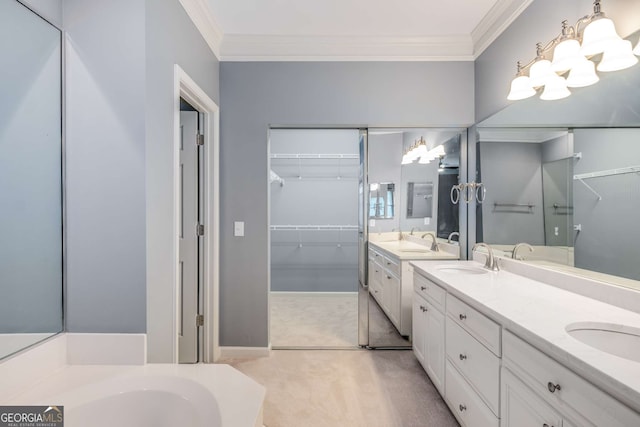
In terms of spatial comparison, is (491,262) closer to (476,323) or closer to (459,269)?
(459,269)

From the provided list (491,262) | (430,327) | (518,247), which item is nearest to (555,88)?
(518,247)

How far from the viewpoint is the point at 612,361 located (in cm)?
80

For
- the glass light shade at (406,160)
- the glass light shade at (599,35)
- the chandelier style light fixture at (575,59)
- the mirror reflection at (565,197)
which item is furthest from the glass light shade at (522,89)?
the glass light shade at (406,160)

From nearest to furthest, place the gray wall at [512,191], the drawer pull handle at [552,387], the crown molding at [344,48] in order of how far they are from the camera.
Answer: the drawer pull handle at [552,387] < the gray wall at [512,191] < the crown molding at [344,48]

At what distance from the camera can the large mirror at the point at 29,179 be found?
110 centimetres

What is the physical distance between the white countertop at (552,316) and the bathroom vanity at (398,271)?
573 millimetres

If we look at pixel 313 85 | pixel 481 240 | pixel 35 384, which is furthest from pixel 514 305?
pixel 313 85

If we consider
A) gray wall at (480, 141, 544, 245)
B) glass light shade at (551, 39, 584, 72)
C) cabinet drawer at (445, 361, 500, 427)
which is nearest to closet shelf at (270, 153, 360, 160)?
gray wall at (480, 141, 544, 245)

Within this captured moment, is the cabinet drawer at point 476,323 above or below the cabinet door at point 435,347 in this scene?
above

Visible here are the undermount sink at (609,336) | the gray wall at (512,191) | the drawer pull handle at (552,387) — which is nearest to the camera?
the drawer pull handle at (552,387)

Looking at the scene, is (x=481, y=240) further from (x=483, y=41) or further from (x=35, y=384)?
(x=35, y=384)

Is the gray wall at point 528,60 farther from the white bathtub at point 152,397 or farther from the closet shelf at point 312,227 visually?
the closet shelf at point 312,227

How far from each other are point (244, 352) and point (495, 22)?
3.32 metres

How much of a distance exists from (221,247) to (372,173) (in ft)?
4.98
